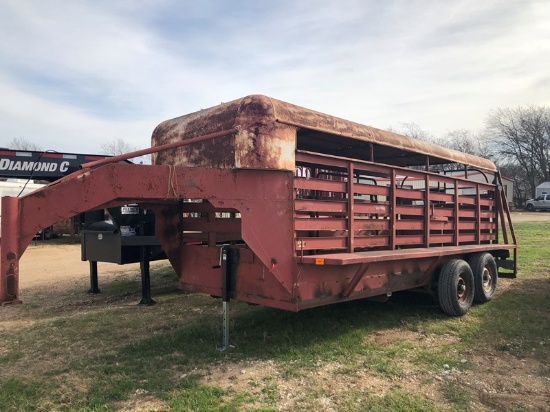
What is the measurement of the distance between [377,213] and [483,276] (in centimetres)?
275

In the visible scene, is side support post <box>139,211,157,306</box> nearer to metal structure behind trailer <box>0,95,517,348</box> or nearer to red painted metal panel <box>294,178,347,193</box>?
metal structure behind trailer <box>0,95,517,348</box>

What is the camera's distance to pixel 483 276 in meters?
6.87

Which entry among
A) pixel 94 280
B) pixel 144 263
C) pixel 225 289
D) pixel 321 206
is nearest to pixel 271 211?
pixel 321 206

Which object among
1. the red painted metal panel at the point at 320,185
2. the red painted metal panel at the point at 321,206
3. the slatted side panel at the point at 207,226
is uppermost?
the red painted metal panel at the point at 320,185

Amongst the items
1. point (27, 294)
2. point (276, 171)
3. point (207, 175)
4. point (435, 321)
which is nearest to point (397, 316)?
point (435, 321)

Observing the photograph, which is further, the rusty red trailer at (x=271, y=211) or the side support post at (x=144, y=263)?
the side support post at (x=144, y=263)

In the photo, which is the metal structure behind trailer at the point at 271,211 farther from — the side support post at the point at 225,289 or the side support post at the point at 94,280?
the side support post at the point at 94,280

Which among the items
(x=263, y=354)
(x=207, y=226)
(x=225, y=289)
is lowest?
(x=263, y=354)

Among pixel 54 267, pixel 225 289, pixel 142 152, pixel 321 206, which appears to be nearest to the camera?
pixel 142 152

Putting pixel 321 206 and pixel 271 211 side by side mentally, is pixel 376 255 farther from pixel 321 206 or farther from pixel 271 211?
pixel 271 211

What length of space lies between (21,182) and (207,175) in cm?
1984

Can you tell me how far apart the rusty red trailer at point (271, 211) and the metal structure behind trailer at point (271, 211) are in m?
0.01

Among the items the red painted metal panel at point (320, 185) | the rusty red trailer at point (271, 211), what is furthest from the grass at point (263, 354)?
the red painted metal panel at point (320, 185)

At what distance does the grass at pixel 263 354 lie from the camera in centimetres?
368
